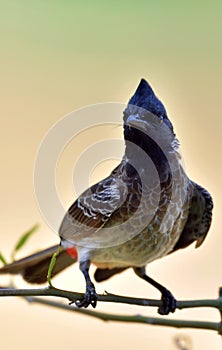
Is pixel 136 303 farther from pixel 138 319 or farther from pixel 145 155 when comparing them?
pixel 145 155

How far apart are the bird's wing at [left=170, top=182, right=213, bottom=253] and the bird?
0.04 metres

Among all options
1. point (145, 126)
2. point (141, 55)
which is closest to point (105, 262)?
point (145, 126)

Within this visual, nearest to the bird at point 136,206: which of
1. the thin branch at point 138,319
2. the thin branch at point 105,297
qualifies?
the thin branch at point 138,319

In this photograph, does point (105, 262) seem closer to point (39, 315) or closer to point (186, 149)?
point (39, 315)

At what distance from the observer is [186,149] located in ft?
20.9

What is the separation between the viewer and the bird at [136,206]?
357 centimetres

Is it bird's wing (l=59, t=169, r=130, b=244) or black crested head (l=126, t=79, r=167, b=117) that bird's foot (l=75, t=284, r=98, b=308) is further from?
black crested head (l=126, t=79, r=167, b=117)

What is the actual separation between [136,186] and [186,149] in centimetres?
274

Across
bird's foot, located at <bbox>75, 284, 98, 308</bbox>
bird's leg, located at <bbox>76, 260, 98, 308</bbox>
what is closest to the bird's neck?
bird's leg, located at <bbox>76, 260, 98, 308</bbox>

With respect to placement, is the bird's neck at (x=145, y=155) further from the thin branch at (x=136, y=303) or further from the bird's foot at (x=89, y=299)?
the thin branch at (x=136, y=303)

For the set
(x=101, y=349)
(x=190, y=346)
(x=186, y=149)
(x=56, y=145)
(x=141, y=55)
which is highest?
(x=141, y=55)

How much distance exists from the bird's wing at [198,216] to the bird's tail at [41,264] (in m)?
0.52

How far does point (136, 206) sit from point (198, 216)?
447mm

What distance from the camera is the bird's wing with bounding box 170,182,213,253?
390 centimetres
